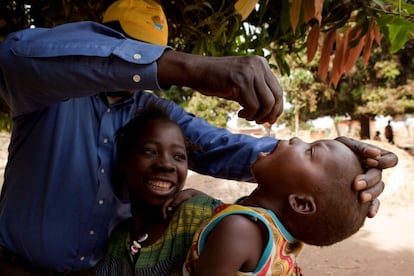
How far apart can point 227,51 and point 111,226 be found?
1.23 metres

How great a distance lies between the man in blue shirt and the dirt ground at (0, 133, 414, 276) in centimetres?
419

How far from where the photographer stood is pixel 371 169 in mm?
1211

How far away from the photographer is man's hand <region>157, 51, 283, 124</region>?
891mm

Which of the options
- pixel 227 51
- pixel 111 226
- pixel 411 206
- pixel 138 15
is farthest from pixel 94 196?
pixel 411 206

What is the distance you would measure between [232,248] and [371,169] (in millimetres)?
455

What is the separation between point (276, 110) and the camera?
963 millimetres

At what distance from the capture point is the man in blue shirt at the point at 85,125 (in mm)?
924

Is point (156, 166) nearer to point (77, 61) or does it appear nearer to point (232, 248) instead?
point (232, 248)

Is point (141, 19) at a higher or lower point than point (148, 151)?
higher

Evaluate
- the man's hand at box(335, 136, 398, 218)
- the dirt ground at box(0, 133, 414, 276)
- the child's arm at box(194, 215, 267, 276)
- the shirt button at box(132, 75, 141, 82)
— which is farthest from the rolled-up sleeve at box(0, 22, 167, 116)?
the dirt ground at box(0, 133, 414, 276)

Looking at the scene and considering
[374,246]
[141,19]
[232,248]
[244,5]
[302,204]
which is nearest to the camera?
[232,248]

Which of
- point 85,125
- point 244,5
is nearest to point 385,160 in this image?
point 244,5

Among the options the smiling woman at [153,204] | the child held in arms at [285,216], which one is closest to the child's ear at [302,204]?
the child held in arms at [285,216]

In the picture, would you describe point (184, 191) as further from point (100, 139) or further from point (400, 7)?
point (400, 7)
